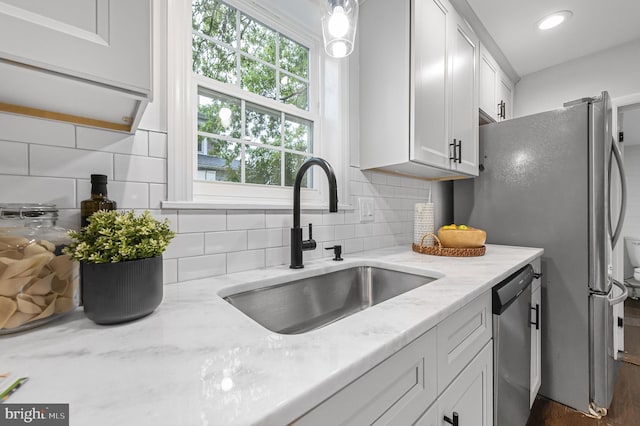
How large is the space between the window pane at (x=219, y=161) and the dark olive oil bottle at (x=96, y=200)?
1.40 feet

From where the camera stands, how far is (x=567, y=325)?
1.61 m

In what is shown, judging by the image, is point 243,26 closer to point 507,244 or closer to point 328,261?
point 328,261

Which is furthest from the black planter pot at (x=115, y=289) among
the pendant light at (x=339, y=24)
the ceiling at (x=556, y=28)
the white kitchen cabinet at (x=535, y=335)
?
the ceiling at (x=556, y=28)

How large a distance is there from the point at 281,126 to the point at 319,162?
43 cm

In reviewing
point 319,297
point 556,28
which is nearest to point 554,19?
point 556,28

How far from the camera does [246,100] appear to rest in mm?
1253

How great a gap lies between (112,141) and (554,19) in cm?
280

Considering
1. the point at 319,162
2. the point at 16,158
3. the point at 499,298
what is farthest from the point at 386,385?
the point at 16,158

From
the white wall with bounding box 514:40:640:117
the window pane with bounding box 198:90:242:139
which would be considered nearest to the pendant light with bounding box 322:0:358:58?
the window pane with bounding box 198:90:242:139

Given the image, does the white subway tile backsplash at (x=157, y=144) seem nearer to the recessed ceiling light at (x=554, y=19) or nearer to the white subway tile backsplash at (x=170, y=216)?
the white subway tile backsplash at (x=170, y=216)

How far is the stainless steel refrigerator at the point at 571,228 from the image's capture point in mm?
1519

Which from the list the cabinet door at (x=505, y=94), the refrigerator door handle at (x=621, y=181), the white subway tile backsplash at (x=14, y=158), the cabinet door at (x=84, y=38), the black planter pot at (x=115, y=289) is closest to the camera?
the cabinet door at (x=84, y=38)

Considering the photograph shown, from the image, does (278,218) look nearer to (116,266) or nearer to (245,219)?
(245,219)

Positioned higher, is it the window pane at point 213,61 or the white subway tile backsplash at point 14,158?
the window pane at point 213,61
